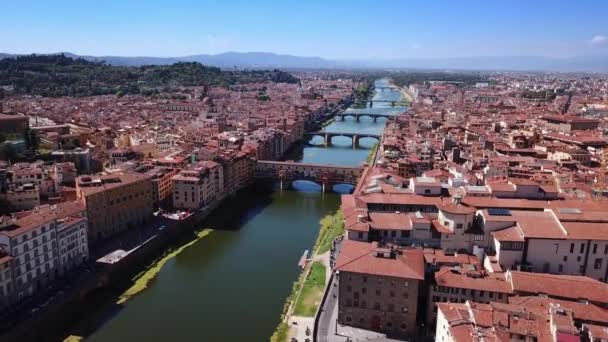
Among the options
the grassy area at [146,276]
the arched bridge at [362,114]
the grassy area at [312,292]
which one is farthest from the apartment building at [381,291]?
the arched bridge at [362,114]

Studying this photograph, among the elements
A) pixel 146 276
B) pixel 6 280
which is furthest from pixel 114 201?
pixel 6 280

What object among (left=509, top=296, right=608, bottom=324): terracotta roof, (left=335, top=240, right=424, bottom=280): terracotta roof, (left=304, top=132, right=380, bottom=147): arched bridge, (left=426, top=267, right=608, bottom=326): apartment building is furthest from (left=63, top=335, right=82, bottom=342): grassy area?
(left=304, top=132, right=380, bottom=147): arched bridge

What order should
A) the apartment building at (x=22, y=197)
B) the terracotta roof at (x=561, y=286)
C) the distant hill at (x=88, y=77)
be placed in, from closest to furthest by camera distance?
the terracotta roof at (x=561, y=286)
the apartment building at (x=22, y=197)
the distant hill at (x=88, y=77)

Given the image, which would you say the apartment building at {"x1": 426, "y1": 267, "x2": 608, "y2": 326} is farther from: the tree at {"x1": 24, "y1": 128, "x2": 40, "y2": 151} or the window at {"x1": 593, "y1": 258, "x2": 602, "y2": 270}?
the tree at {"x1": 24, "y1": 128, "x2": 40, "y2": 151}

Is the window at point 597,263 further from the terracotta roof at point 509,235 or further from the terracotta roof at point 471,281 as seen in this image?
the terracotta roof at point 471,281

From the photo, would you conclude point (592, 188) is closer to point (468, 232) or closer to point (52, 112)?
point (468, 232)

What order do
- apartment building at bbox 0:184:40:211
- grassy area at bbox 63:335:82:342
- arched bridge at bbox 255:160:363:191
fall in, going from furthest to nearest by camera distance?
arched bridge at bbox 255:160:363:191 < apartment building at bbox 0:184:40:211 < grassy area at bbox 63:335:82:342
